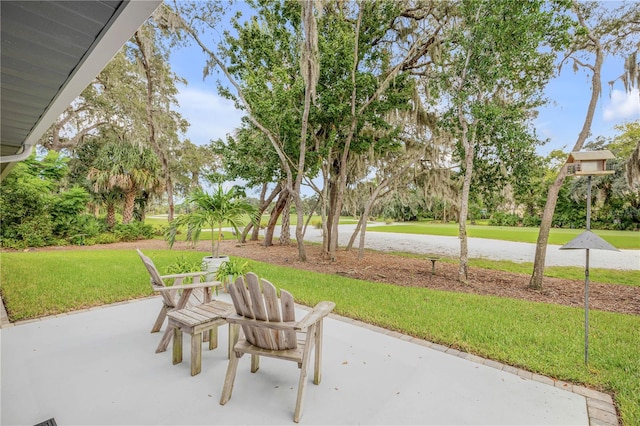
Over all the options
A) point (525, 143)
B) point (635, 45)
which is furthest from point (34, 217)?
point (635, 45)

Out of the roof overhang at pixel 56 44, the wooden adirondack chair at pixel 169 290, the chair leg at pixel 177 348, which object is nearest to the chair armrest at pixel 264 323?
the chair leg at pixel 177 348

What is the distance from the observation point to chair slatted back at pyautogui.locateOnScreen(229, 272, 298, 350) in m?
1.83

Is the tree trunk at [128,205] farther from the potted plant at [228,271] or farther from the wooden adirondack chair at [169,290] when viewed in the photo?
the wooden adirondack chair at [169,290]

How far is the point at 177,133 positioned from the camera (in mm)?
14211

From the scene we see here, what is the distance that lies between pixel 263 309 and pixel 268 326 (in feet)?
0.36

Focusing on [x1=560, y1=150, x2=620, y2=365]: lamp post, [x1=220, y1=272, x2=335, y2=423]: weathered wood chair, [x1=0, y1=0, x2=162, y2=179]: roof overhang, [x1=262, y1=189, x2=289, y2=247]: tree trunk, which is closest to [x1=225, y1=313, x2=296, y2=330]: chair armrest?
[x1=220, y1=272, x2=335, y2=423]: weathered wood chair

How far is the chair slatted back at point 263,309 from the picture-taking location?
5.99 feet

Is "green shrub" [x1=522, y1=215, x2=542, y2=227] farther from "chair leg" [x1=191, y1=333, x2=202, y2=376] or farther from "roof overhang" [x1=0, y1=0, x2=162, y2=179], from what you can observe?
"roof overhang" [x1=0, y1=0, x2=162, y2=179]

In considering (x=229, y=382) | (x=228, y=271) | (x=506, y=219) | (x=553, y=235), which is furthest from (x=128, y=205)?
(x=506, y=219)

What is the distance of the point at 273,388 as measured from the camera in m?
2.13

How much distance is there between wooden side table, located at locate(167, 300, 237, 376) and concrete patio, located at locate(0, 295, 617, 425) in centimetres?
11

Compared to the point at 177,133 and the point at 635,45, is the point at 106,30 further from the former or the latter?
the point at 177,133

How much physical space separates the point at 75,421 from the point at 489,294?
19.4 feet

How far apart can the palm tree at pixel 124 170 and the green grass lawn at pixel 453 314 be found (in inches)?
272
